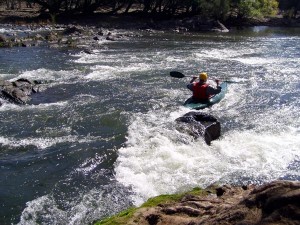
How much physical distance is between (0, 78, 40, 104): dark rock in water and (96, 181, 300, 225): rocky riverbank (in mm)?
9982

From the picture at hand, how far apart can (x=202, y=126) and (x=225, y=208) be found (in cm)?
666

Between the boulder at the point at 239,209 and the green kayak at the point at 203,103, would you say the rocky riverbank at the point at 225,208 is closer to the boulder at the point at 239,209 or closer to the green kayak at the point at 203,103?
the boulder at the point at 239,209

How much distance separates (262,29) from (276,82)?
24060mm

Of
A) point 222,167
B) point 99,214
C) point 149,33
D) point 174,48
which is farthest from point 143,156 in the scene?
point 149,33

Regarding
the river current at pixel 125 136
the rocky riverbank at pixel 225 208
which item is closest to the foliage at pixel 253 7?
the river current at pixel 125 136

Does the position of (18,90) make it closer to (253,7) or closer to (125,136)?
(125,136)

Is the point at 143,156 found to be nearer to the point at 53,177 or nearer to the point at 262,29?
the point at 53,177

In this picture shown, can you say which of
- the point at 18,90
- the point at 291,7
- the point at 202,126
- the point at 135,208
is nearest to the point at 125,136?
the point at 202,126

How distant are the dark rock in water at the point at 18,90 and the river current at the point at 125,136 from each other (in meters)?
0.43

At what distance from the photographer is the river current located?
29.4ft

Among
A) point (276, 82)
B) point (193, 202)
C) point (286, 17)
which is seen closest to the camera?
point (193, 202)

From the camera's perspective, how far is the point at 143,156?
1066cm

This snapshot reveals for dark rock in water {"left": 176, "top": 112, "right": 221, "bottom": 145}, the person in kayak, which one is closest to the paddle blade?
the person in kayak

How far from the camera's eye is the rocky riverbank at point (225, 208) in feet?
13.6
